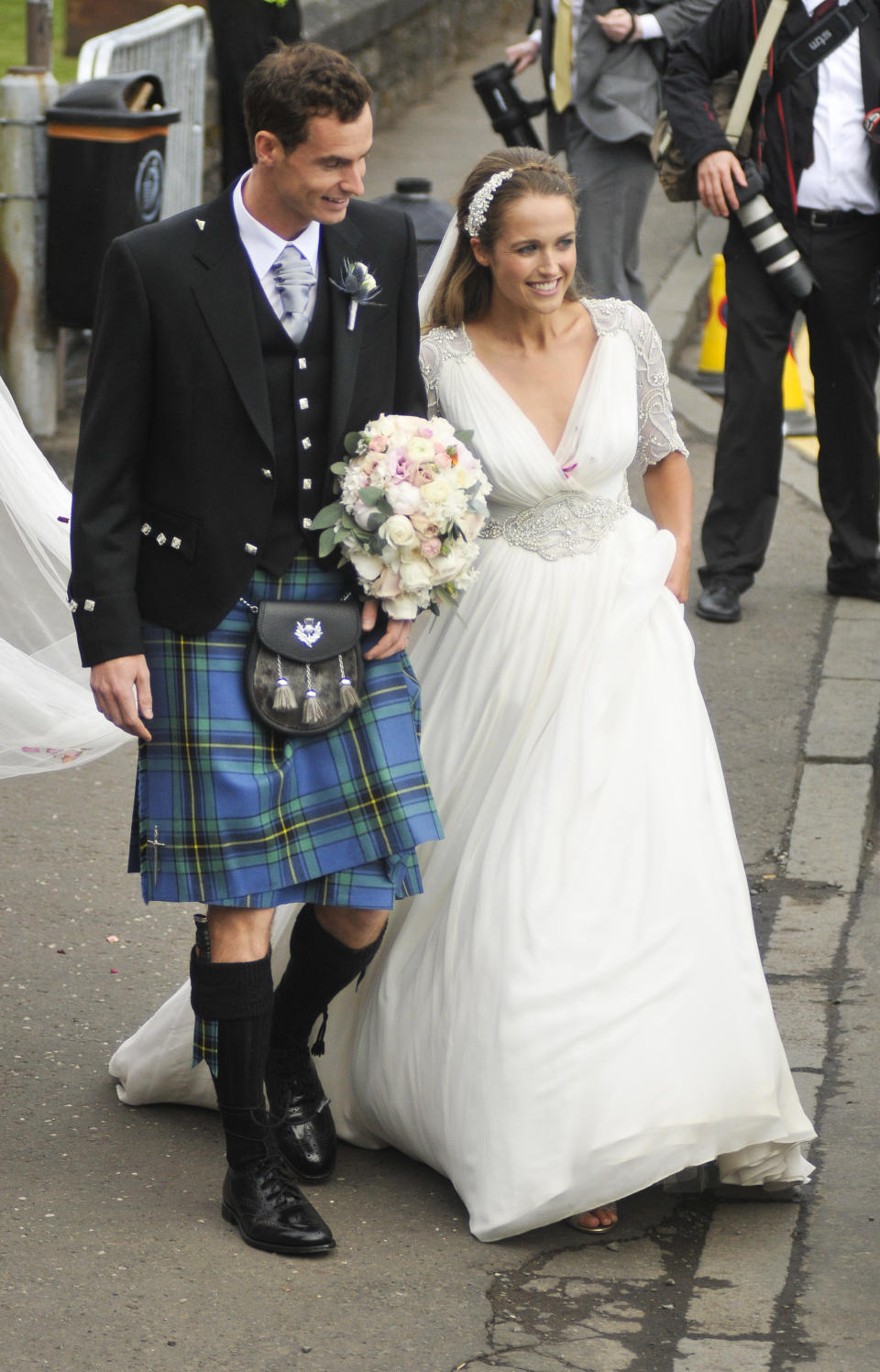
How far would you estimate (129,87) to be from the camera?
8430 mm

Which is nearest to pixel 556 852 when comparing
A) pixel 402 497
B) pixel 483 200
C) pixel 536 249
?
pixel 402 497

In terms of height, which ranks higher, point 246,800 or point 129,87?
point 129,87

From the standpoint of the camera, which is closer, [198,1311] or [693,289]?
[198,1311]

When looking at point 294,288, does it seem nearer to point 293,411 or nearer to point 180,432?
point 293,411

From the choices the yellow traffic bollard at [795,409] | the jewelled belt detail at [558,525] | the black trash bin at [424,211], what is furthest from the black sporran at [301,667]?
the yellow traffic bollard at [795,409]

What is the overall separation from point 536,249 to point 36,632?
148 centimetres

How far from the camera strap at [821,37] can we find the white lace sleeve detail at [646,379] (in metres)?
2.71

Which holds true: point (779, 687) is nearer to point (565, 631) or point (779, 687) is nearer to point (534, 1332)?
point (565, 631)

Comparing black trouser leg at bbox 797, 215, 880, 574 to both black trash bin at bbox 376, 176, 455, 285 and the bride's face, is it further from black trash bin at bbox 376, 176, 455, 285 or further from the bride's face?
the bride's face

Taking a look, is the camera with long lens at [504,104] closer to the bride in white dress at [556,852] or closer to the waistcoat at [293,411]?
the bride in white dress at [556,852]

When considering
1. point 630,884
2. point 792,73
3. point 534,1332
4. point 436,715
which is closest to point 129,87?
point 792,73

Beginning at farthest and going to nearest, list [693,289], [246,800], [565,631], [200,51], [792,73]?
[693,289]
[200,51]
[792,73]
[565,631]
[246,800]

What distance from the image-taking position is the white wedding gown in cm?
344

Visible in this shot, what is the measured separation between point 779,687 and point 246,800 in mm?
3399
